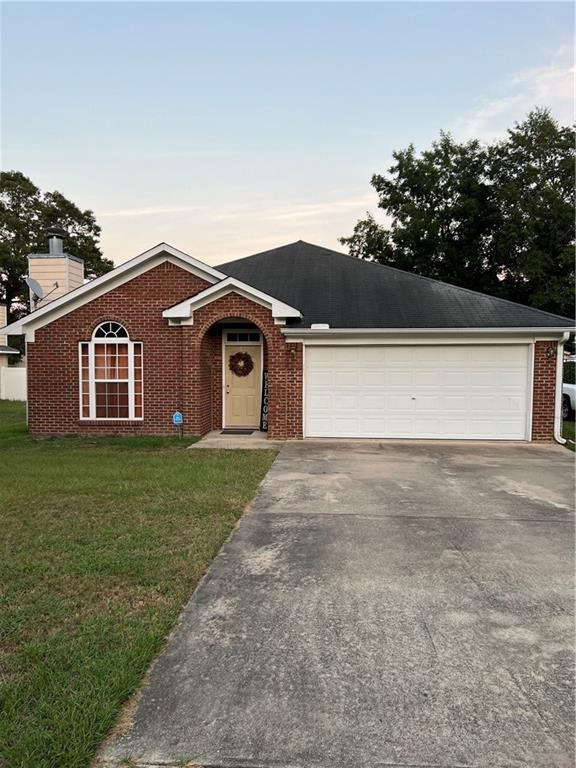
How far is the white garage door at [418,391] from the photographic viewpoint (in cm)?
1185

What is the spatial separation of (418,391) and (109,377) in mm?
7439

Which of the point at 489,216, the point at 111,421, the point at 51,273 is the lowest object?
the point at 111,421

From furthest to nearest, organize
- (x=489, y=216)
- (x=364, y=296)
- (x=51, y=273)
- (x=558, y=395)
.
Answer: (x=489, y=216) → (x=51, y=273) → (x=364, y=296) → (x=558, y=395)

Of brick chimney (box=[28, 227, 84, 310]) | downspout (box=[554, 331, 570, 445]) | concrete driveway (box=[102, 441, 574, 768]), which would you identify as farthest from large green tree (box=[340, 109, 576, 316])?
concrete driveway (box=[102, 441, 574, 768])

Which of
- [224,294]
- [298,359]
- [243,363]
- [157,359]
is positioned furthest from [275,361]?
[157,359]

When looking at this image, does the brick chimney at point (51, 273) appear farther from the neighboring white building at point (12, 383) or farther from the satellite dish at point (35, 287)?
the neighboring white building at point (12, 383)

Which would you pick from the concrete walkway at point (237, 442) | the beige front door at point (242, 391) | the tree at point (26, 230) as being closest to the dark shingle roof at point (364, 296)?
the beige front door at point (242, 391)

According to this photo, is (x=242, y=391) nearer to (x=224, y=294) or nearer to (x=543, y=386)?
(x=224, y=294)

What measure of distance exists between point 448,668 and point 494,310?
35.0ft

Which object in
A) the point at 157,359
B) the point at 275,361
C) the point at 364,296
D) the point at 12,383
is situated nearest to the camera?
the point at 275,361

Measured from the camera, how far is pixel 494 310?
12.3m

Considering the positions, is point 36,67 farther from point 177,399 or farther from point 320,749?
point 320,749

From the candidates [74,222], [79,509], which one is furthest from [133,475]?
[74,222]

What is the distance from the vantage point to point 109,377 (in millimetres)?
12523
